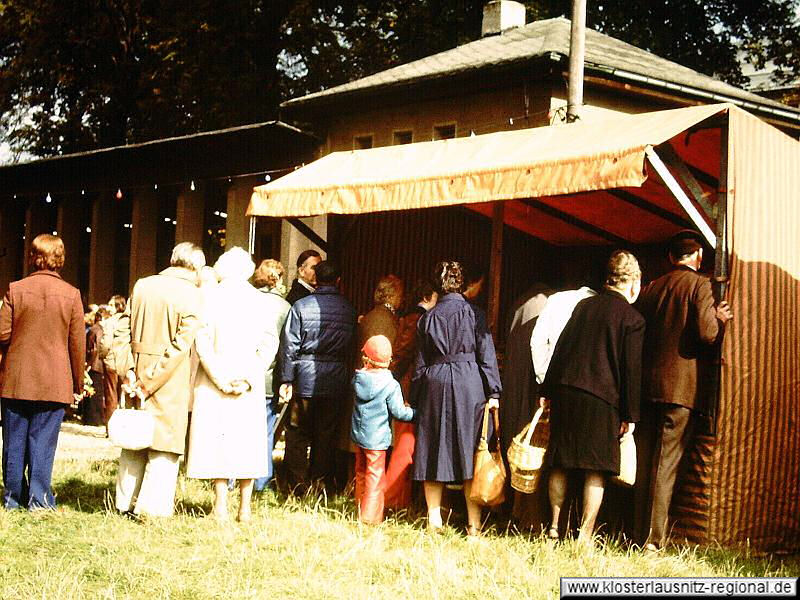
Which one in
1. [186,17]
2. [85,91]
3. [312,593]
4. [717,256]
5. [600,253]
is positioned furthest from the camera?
[85,91]

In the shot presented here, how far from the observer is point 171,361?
7.04m

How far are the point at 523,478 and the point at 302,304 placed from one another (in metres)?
2.45

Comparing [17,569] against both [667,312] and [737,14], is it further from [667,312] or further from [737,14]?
[737,14]

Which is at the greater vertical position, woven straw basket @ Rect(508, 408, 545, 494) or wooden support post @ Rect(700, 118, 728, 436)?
wooden support post @ Rect(700, 118, 728, 436)

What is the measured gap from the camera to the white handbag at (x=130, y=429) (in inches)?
268

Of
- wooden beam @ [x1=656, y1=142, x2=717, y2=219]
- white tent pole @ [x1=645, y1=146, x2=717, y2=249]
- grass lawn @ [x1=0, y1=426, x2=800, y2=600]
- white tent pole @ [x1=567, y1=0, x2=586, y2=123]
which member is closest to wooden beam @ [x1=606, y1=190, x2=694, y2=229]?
wooden beam @ [x1=656, y1=142, x2=717, y2=219]

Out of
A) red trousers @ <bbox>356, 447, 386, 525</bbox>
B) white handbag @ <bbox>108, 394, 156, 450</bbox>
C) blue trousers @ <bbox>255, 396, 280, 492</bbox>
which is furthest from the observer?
blue trousers @ <bbox>255, 396, 280, 492</bbox>

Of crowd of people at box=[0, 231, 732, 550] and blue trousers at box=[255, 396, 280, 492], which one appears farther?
blue trousers at box=[255, 396, 280, 492]

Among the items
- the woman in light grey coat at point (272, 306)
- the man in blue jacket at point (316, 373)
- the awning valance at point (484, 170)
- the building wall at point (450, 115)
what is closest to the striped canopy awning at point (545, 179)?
the awning valance at point (484, 170)

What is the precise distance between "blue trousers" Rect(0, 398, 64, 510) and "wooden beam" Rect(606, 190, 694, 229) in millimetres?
4503

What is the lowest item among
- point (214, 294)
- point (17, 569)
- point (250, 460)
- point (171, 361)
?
point (17, 569)

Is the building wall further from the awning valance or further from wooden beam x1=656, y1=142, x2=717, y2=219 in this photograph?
wooden beam x1=656, y1=142, x2=717, y2=219

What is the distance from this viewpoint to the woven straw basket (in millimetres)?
6656

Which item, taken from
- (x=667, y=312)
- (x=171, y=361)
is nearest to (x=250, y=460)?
(x=171, y=361)
